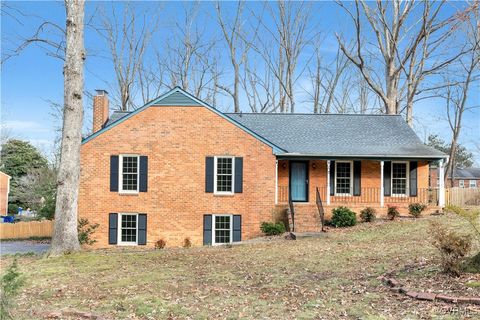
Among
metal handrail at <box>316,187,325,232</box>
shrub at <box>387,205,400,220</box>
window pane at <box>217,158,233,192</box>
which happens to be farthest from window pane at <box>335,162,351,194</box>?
window pane at <box>217,158,233,192</box>

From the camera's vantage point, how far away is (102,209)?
21.5m

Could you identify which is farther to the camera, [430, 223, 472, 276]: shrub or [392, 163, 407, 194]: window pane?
[392, 163, 407, 194]: window pane

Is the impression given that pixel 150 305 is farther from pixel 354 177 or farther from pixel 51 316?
pixel 354 177

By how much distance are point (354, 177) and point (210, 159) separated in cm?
714

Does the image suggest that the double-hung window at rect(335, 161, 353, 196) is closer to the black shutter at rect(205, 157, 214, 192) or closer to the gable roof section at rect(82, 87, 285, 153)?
the gable roof section at rect(82, 87, 285, 153)

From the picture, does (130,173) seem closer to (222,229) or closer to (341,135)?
(222,229)

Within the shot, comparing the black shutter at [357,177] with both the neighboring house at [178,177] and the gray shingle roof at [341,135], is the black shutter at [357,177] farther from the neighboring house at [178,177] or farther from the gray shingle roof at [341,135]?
the neighboring house at [178,177]

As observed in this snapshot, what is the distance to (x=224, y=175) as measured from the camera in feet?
70.9

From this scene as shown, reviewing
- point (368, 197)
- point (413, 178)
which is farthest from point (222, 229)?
point (413, 178)

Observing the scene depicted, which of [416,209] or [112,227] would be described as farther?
[416,209]

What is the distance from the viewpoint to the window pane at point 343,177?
23.5 metres

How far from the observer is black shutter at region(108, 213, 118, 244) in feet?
70.0

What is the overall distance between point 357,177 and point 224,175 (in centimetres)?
659

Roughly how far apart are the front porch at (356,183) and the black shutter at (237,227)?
2355mm
